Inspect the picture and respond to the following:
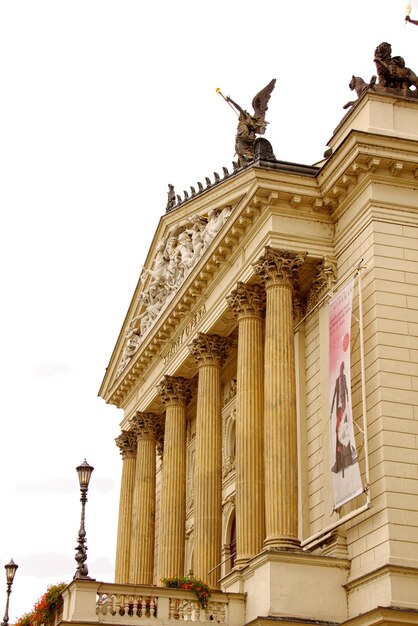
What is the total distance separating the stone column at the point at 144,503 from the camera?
129 feet

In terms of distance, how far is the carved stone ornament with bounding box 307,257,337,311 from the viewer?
2927cm

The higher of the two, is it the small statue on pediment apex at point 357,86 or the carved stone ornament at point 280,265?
the small statue on pediment apex at point 357,86

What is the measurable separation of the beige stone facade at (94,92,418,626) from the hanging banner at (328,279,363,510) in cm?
32

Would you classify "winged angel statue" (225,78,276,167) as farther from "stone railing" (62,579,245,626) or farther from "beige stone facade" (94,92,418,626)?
"stone railing" (62,579,245,626)

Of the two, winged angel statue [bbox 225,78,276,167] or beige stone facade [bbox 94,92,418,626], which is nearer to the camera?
beige stone facade [bbox 94,92,418,626]

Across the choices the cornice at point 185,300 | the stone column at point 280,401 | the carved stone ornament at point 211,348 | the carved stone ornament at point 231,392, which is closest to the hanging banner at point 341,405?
the stone column at point 280,401

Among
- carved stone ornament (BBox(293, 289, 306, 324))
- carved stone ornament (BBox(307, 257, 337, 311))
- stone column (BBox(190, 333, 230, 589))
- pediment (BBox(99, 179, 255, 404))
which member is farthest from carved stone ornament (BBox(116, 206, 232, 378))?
carved stone ornament (BBox(307, 257, 337, 311))

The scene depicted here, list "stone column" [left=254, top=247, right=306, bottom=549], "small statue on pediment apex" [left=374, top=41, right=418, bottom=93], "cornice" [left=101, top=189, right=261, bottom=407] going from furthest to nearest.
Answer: "cornice" [left=101, top=189, right=261, bottom=407], "small statue on pediment apex" [left=374, top=41, right=418, bottom=93], "stone column" [left=254, top=247, right=306, bottom=549]

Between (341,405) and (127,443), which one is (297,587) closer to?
(341,405)

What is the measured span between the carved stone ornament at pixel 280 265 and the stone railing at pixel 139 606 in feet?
28.2

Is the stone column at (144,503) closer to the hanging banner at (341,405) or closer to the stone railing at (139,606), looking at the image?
the stone railing at (139,606)

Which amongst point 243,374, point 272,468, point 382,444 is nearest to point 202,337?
point 243,374

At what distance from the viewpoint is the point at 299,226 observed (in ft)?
97.2

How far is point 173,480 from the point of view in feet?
120
